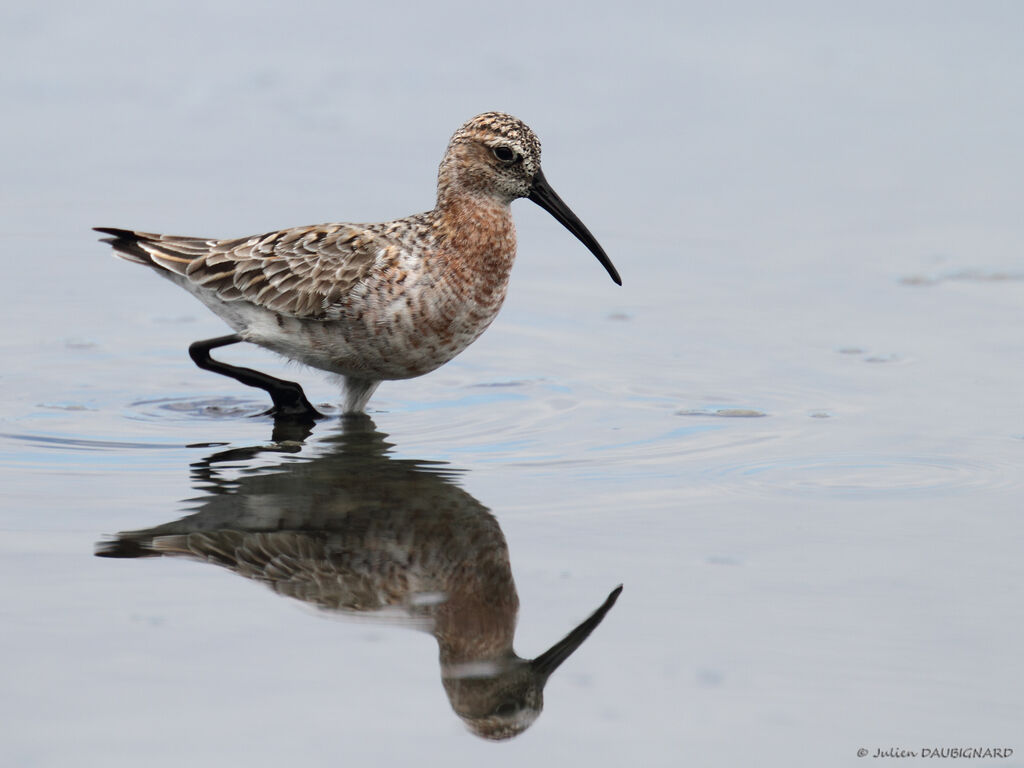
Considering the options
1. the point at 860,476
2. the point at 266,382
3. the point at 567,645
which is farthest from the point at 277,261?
the point at 567,645

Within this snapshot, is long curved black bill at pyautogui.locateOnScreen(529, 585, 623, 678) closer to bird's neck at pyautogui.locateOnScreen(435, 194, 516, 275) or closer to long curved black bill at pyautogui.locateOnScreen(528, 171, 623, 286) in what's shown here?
bird's neck at pyautogui.locateOnScreen(435, 194, 516, 275)

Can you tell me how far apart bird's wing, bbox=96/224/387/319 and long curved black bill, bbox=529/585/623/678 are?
377 centimetres

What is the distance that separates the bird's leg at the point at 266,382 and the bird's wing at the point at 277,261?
357 millimetres

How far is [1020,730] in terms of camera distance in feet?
19.7

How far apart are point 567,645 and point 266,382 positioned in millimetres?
4485

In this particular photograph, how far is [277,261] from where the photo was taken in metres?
10.7

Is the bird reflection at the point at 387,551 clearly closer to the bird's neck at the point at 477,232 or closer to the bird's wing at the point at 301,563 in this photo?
the bird's wing at the point at 301,563

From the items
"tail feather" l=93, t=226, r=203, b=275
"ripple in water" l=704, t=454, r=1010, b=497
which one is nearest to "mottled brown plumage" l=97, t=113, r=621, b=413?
"tail feather" l=93, t=226, r=203, b=275

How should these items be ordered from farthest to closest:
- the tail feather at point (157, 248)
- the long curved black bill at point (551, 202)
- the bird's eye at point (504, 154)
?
the tail feather at point (157, 248), the long curved black bill at point (551, 202), the bird's eye at point (504, 154)

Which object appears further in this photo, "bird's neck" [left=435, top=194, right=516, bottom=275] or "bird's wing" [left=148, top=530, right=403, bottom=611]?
"bird's neck" [left=435, top=194, right=516, bottom=275]

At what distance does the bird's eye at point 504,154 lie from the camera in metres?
10.1

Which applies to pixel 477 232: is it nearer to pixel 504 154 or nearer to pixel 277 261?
pixel 504 154

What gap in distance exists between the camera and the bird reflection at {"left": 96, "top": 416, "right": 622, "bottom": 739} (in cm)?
649
